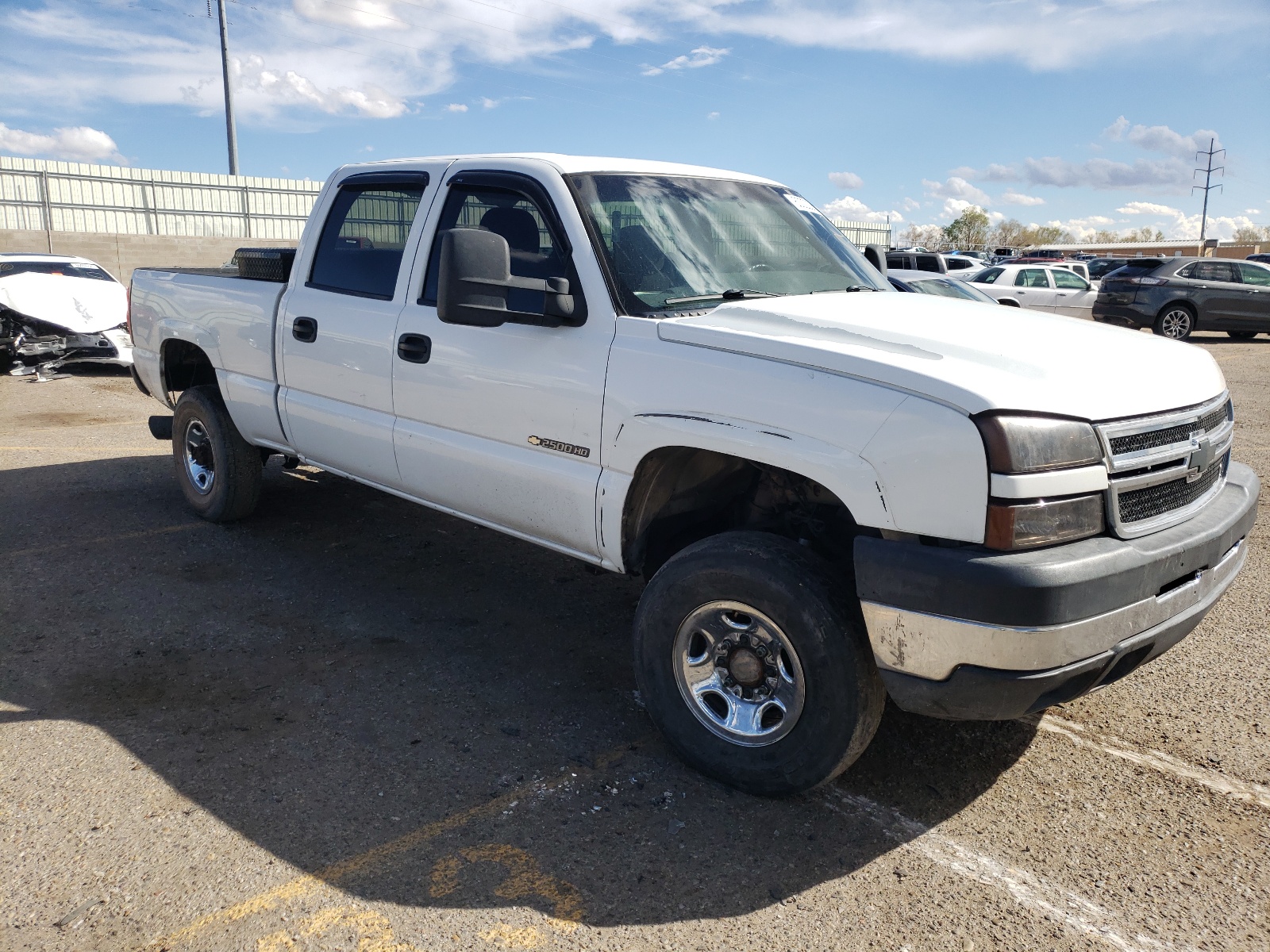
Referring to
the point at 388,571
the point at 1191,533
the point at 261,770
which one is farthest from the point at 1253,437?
the point at 261,770

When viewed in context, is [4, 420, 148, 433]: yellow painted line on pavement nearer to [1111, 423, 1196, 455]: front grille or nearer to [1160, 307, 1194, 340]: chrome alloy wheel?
[1111, 423, 1196, 455]: front grille

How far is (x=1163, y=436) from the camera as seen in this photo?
2961mm

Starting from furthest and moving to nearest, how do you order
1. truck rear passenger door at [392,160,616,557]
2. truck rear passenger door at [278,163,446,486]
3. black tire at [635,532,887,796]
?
truck rear passenger door at [278,163,446,486] < truck rear passenger door at [392,160,616,557] < black tire at [635,532,887,796]

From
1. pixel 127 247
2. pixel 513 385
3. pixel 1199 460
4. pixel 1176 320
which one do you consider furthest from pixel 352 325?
pixel 127 247

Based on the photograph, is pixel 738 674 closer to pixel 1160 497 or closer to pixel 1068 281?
pixel 1160 497

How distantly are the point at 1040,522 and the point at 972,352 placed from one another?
0.60m

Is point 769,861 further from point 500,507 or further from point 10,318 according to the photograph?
point 10,318

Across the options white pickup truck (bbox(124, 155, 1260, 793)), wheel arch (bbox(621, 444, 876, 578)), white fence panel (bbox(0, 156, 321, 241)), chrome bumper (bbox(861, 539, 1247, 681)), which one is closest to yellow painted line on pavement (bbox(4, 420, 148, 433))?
white pickup truck (bbox(124, 155, 1260, 793))

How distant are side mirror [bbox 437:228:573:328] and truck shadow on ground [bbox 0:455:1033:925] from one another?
1.52 meters

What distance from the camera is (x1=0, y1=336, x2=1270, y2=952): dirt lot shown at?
2658 millimetres

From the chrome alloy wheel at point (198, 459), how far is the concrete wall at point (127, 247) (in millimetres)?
18654

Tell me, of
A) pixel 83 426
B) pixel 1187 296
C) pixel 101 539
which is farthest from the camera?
pixel 1187 296

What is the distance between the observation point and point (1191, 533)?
299 cm

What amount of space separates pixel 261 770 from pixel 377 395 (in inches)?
70.4
